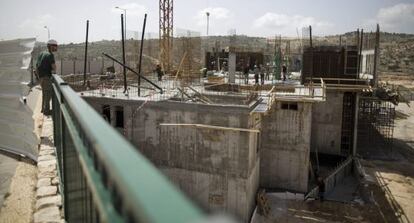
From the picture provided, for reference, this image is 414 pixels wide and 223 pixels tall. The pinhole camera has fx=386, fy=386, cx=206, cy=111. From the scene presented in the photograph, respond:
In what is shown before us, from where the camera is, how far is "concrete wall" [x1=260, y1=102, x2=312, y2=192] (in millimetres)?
23203

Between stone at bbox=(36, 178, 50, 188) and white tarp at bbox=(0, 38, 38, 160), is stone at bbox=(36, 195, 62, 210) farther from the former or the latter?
white tarp at bbox=(0, 38, 38, 160)

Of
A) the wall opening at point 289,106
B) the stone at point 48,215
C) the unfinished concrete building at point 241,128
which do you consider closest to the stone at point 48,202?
the stone at point 48,215

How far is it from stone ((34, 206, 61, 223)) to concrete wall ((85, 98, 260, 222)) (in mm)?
14113

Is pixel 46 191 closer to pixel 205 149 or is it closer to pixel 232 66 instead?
pixel 205 149

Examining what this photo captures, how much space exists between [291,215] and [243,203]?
3.26m

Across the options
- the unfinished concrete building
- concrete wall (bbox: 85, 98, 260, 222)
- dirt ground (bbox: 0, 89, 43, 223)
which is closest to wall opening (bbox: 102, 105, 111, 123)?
the unfinished concrete building

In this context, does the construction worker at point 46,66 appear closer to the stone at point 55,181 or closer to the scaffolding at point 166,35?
the stone at point 55,181

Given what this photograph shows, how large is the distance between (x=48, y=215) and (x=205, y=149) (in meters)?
14.9

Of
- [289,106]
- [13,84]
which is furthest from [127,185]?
[289,106]

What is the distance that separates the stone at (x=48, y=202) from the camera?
5379mm

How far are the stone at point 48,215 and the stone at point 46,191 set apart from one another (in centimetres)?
54

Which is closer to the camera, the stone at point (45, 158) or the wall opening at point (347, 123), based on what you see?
the stone at point (45, 158)

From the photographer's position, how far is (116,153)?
1175 mm

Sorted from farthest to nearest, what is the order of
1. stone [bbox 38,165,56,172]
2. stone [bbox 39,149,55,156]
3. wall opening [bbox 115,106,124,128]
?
wall opening [bbox 115,106,124,128]
stone [bbox 39,149,55,156]
stone [bbox 38,165,56,172]
